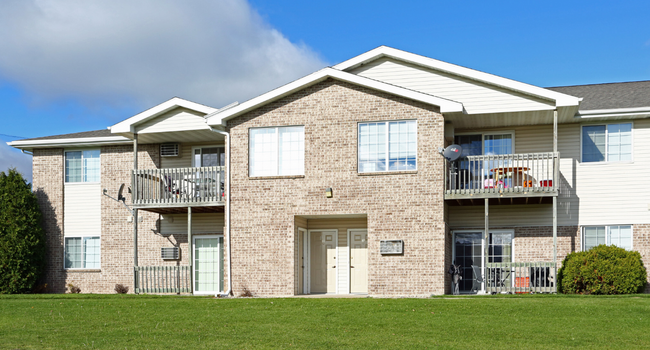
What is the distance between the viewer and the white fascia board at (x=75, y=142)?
2238cm

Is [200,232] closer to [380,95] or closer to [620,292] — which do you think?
[380,95]

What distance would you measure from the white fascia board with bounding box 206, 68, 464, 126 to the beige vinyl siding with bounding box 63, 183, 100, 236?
6.30 meters

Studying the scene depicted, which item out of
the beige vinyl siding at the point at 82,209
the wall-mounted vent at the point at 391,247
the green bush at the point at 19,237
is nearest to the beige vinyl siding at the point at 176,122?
the beige vinyl siding at the point at 82,209

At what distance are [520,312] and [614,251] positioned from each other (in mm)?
5506

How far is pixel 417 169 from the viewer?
18.1 metres

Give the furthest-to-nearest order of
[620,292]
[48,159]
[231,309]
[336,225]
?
[48,159] < [336,225] < [620,292] < [231,309]

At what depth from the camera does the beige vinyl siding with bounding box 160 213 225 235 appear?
2202 centimetres

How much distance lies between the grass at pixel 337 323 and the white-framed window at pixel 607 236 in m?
3.30

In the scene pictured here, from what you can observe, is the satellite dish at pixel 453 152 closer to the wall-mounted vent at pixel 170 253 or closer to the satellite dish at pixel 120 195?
the wall-mounted vent at pixel 170 253

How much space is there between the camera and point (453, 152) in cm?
1773

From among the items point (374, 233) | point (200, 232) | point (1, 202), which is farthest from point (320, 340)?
point (1, 202)

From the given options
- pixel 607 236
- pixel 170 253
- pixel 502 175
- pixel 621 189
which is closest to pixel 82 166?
pixel 170 253

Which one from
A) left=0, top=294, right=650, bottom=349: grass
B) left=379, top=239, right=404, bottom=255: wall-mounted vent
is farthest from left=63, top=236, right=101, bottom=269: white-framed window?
left=379, top=239, right=404, bottom=255: wall-mounted vent

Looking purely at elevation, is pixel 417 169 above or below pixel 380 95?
below
